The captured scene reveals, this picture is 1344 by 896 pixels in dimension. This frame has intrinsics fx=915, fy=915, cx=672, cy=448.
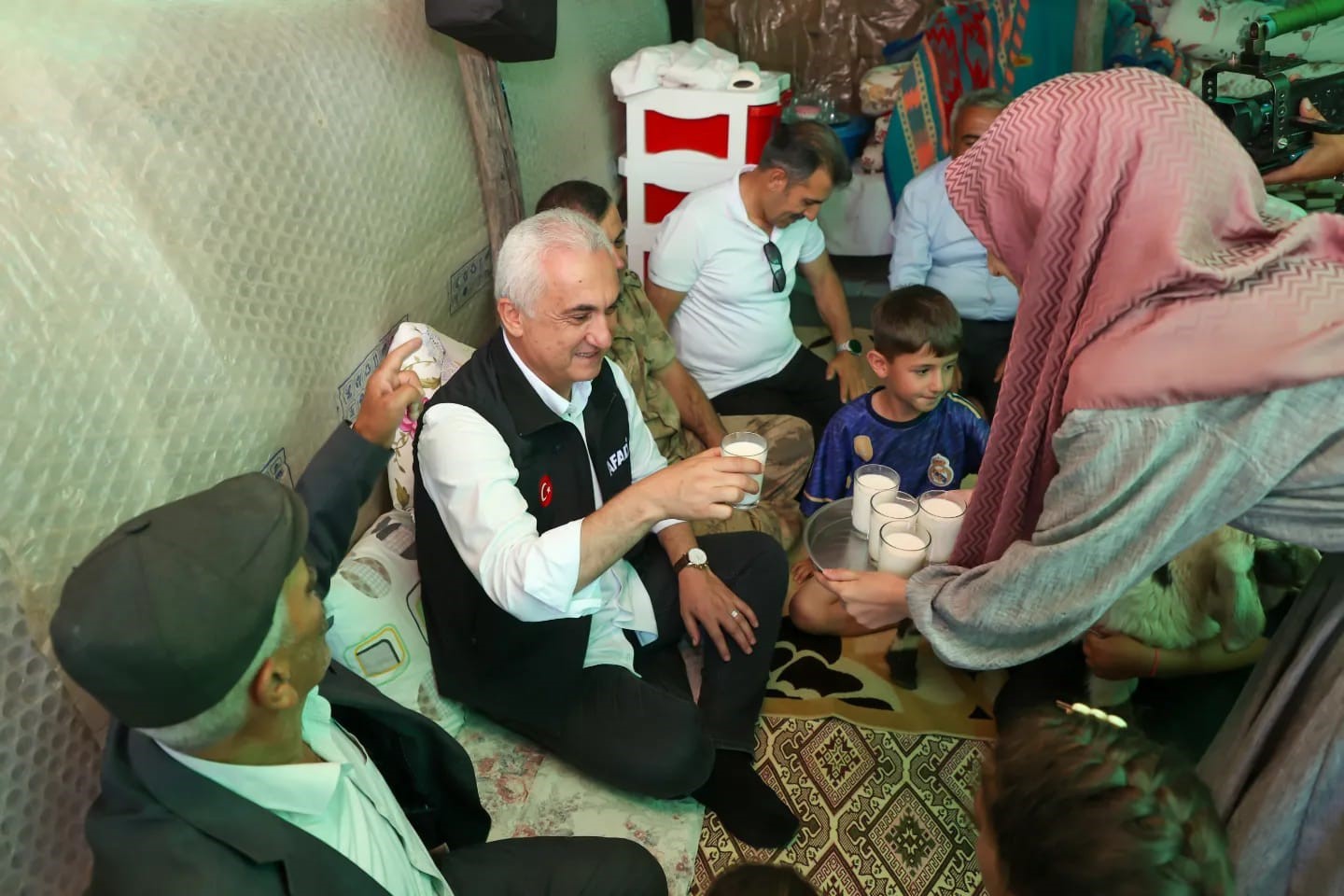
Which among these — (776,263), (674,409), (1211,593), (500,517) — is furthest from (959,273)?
(500,517)

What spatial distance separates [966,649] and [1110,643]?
693mm

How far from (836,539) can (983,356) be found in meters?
1.27

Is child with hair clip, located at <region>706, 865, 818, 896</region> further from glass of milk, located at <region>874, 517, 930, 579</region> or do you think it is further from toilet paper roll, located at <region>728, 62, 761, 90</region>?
toilet paper roll, located at <region>728, 62, 761, 90</region>

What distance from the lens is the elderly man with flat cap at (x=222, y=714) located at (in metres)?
0.91

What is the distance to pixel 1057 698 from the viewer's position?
208cm

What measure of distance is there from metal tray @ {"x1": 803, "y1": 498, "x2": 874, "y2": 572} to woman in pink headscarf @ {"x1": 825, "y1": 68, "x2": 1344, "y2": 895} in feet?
2.38

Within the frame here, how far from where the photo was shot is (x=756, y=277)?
3020mm

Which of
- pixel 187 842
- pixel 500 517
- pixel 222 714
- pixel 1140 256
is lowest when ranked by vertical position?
pixel 500 517

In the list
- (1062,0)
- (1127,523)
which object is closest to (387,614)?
(1127,523)

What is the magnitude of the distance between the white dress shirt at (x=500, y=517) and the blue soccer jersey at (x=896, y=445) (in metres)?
0.77

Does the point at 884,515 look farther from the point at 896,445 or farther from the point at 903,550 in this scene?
the point at 896,445

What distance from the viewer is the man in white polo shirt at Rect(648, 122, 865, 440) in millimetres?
2914

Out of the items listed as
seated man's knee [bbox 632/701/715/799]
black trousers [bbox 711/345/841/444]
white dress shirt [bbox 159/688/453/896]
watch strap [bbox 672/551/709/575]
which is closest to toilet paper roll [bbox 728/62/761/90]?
black trousers [bbox 711/345/841/444]

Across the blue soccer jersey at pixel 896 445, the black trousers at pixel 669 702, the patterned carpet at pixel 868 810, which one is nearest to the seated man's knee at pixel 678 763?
the black trousers at pixel 669 702
